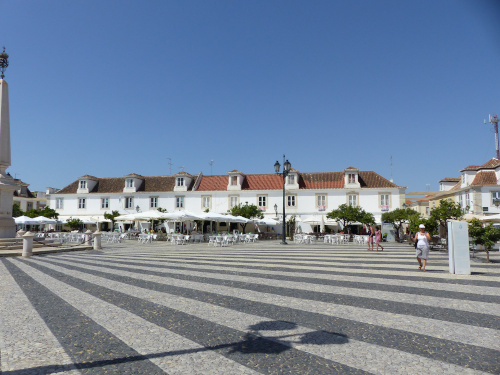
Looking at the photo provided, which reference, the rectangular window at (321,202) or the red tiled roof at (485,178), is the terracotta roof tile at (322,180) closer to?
the rectangular window at (321,202)

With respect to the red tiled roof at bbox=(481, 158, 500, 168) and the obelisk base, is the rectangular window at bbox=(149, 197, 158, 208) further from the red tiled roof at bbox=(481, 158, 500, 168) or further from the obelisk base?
the red tiled roof at bbox=(481, 158, 500, 168)

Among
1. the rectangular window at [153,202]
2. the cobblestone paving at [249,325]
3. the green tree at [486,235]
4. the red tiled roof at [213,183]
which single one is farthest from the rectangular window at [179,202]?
the cobblestone paving at [249,325]

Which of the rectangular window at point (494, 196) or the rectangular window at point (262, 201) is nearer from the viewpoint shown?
the rectangular window at point (494, 196)

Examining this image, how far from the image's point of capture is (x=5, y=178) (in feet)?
64.0

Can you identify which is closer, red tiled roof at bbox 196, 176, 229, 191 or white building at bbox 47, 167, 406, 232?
white building at bbox 47, 167, 406, 232

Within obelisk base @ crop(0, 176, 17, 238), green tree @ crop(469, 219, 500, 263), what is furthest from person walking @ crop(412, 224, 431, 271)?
obelisk base @ crop(0, 176, 17, 238)

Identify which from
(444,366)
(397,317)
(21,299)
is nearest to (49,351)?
(21,299)

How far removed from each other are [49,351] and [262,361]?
2.44m

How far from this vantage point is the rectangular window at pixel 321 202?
4481 cm

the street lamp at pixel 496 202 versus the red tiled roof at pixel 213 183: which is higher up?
the red tiled roof at pixel 213 183

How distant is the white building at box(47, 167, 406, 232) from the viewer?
4434cm

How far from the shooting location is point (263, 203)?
4628cm

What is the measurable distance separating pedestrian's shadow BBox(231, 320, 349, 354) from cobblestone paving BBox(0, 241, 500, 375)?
13 millimetres

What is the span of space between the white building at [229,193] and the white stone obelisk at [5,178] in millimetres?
24023
